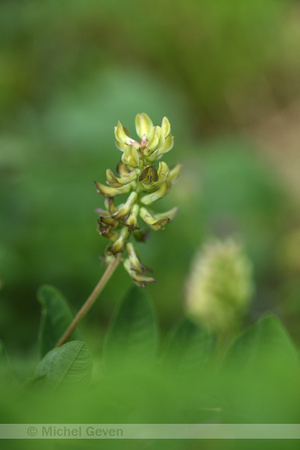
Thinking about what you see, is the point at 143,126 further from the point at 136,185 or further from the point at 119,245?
the point at 119,245

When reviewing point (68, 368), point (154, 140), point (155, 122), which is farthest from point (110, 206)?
point (155, 122)

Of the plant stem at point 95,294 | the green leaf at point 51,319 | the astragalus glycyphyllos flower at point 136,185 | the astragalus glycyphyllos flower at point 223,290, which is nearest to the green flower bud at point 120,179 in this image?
the astragalus glycyphyllos flower at point 136,185

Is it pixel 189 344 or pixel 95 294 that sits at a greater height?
pixel 95 294

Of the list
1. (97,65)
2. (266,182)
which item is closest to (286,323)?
(266,182)

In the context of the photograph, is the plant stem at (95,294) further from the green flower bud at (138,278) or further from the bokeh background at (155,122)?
the bokeh background at (155,122)

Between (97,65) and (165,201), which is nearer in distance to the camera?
(165,201)

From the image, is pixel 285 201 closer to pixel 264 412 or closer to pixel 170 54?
pixel 170 54
